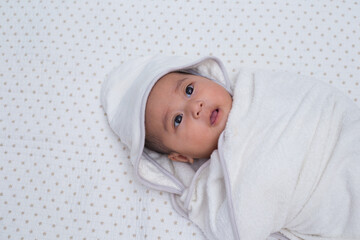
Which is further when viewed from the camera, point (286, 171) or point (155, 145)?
point (155, 145)

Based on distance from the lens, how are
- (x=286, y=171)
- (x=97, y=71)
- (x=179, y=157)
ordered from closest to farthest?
(x=286, y=171) → (x=179, y=157) → (x=97, y=71)

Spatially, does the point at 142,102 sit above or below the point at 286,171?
above

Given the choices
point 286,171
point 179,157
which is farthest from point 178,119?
point 286,171

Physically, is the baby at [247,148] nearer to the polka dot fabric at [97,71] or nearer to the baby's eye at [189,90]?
the baby's eye at [189,90]

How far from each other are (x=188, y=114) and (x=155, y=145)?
0.19m

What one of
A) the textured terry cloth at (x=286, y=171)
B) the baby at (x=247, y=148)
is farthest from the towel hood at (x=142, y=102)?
the textured terry cloth at (x=286, y=171)

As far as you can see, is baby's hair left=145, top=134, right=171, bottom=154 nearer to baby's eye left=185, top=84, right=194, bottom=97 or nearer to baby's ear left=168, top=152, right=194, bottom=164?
baby's ear left=168, top=152, right=194, bottom=164

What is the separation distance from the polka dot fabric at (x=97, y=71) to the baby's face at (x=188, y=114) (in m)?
0.20

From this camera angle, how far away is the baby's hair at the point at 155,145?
1151mm

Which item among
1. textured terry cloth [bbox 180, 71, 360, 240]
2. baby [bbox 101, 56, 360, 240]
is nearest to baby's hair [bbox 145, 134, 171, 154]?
baby [bbox 101, 56, 360, 240]

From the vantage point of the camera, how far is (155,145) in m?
1.18

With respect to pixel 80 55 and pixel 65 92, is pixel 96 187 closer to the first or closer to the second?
pixel 65 92

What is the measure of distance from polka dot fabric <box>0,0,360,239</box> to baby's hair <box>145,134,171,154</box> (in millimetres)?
103

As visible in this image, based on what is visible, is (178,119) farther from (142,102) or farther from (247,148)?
(247,148)
